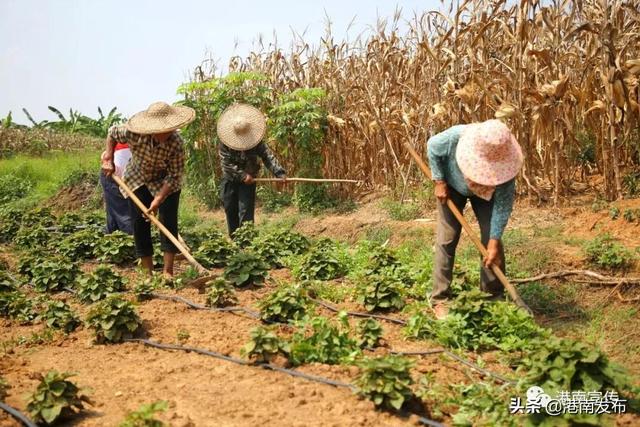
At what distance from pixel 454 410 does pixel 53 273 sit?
4.68 metres

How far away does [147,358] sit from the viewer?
13.9 feet

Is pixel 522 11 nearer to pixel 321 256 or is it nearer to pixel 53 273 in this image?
pixel 321 256

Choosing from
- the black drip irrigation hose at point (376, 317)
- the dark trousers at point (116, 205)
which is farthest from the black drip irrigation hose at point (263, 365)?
the dark trousers at point (116, 205)

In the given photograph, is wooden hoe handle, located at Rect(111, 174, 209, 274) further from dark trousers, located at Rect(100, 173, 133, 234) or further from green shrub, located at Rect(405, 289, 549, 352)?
green shrub, located at Rect(405, 289, 549, 352)

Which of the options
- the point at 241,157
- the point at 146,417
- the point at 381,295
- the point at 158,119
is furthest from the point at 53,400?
the point at 241,157

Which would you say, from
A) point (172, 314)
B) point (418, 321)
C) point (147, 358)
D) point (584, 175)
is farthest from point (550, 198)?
point (147, 358)

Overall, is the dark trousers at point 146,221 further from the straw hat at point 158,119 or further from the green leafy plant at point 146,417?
the green leafy plant at point 146,417

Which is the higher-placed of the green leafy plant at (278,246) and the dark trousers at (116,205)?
the dark trousers at (116,205)

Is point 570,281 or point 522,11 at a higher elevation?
point 522,11

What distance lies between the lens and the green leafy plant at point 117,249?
24.4 feet

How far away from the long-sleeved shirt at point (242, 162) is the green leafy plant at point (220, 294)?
8.83 ft

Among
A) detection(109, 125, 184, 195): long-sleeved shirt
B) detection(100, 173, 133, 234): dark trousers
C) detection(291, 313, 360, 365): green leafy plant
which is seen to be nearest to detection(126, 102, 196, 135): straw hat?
detection(109, 125, 184, 195): long-sleeved shirt

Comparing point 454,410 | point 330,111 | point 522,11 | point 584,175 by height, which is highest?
point 522,11

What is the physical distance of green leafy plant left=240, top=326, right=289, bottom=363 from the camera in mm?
3879
